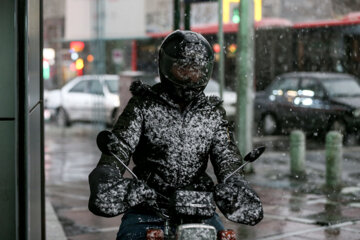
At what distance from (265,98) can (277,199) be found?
10.3 metres

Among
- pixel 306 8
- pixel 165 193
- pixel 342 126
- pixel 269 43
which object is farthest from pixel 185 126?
pixel 306 8

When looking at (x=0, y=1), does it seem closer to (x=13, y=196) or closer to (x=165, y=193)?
(x=13, y=196)

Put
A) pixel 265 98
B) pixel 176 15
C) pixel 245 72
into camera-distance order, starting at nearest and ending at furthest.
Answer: pixel 176 15 < pixel 245 72 < pixel 265 98

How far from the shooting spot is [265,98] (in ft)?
62.2

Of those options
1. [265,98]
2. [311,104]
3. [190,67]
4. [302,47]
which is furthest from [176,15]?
[302,47]

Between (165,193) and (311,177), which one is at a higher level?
(165,193)

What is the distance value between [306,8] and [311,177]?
13103 mm

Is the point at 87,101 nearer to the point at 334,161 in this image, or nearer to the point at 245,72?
the point at 245,72

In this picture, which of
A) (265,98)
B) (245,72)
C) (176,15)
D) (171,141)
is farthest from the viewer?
(265,98)

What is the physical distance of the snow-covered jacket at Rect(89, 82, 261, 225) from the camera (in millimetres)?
3201

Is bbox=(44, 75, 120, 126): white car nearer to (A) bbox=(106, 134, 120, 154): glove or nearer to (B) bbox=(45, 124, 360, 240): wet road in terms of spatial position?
(B) bbox=(45, 124, 360, 240): wet road

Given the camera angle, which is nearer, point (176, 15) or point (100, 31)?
point (176, 15)

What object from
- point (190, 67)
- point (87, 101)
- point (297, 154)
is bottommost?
point (297, 154)

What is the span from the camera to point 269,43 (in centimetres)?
2047
